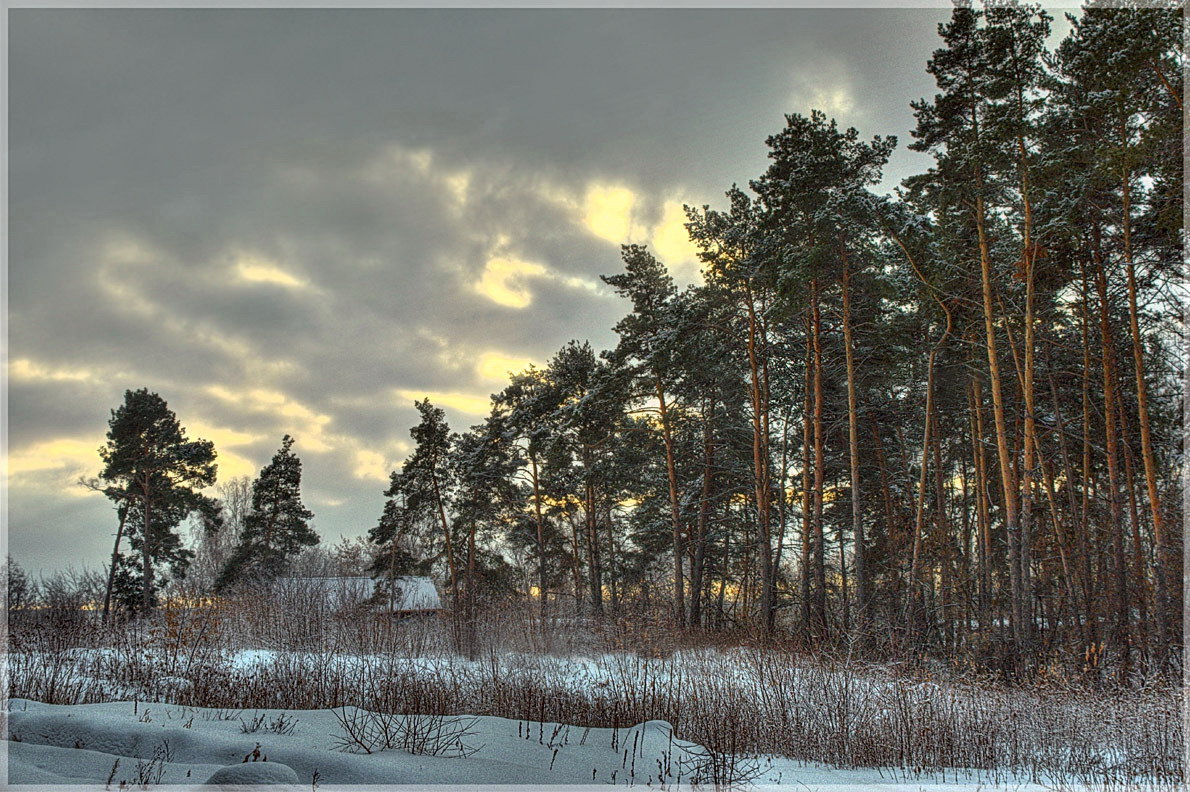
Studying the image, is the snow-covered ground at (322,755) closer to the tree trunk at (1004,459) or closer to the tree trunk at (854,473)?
the tree trunk at (1004,459)

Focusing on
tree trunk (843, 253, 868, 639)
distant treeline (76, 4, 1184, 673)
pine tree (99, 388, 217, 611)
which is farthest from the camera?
pine tree (99, 388, 217, 611)

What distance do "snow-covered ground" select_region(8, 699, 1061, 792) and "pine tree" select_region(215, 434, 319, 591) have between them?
71.2ft

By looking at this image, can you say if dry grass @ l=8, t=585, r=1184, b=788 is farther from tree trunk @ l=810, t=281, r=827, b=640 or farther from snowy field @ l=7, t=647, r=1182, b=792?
tree trunk @ l=810, t=281, r=827, b=640

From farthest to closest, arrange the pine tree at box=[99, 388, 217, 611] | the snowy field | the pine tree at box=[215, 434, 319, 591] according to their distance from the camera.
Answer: the pine tree at box=[215, 434, 319, 591], the pine tree at box=[99, 388, 217, 611], the snowy field

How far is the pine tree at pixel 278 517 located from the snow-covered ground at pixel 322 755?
71.2 feet

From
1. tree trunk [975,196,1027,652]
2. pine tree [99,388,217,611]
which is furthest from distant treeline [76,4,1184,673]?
pine tree [99,388,217,611]

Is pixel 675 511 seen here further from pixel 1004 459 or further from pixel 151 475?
pixel 151 475

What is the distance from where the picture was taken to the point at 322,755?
513 cm

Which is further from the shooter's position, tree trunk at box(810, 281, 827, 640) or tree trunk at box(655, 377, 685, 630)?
tree trunk at box(655, 377, 685, 630)

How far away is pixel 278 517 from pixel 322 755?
25.5 metres

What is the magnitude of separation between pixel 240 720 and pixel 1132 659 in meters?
13.5

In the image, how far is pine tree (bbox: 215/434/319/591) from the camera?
26970mm

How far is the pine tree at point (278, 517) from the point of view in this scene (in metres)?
27.0

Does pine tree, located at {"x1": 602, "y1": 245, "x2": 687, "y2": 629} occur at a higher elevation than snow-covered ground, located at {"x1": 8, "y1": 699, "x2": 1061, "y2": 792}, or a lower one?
higher
